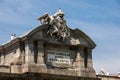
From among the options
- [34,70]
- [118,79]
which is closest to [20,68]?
[34,70]

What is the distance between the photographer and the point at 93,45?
122 feet

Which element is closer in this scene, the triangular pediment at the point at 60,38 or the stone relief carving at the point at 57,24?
the triangular pediment at the point at 60,38

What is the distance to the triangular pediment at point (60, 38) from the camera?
112ft

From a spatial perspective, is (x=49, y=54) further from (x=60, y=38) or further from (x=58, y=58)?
(x=60, y=38)

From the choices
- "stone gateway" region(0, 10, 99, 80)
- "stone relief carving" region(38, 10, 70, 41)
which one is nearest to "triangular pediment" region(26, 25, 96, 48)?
"stone gateway" region(0, 10, 99, 80)

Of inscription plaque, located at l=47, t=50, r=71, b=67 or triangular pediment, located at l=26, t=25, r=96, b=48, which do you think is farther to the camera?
inscription plaque, located at l=47, t=50, r=71, b=67

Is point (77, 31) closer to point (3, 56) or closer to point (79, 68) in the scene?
point (79, 68)

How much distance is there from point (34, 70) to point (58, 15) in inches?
214

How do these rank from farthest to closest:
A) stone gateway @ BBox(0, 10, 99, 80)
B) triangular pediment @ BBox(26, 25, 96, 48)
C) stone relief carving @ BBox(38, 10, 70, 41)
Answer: stone relief carving @ BBox(38, 10, 70, 41) < triangular pediment @ BBox(26, 25, 96, 48) < stone gateway @ BBox(0, 10, 99, 80)

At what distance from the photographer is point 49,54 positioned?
35.0 metres

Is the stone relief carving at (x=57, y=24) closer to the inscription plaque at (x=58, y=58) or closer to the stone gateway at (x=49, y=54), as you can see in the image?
the stone gateway at (x=49, y=54)

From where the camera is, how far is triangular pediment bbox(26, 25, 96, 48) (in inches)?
1340

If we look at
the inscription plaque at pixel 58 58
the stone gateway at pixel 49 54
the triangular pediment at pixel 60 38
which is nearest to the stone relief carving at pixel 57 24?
the stone gateway at pixel 49 54

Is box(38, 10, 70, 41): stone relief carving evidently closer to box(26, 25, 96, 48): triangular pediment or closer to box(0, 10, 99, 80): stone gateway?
box(0, 10, 99, 80): stone gateway
